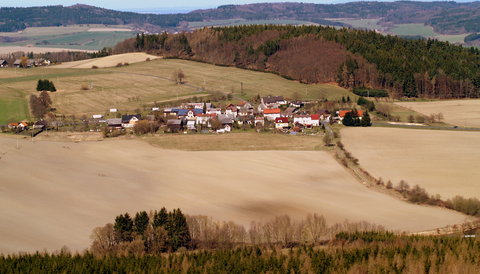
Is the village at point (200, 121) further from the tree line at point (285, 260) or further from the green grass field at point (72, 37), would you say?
the green grass field at point (72, 37)

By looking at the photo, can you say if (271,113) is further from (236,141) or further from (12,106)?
(12,106)

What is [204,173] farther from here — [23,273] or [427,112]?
[427,112]

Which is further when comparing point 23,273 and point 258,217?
point 258,217

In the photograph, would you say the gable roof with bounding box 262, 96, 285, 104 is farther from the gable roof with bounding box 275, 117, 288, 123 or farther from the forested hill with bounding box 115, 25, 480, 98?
the forested hill with bounding box 115, 25, 480, 98

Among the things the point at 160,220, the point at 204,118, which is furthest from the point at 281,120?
the point at 160,220

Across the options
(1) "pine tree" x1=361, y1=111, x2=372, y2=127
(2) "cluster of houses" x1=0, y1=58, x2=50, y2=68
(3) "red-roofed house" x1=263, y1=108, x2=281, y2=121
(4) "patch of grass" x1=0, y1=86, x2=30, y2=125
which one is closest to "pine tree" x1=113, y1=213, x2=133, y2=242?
(1) "pine tree" x1=361, y1=111, x2=372, y2=127

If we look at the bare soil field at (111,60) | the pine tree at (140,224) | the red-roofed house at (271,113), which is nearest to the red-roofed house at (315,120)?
the red-roofed house at (271,113)

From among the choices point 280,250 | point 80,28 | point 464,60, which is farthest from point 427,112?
point 80,28
